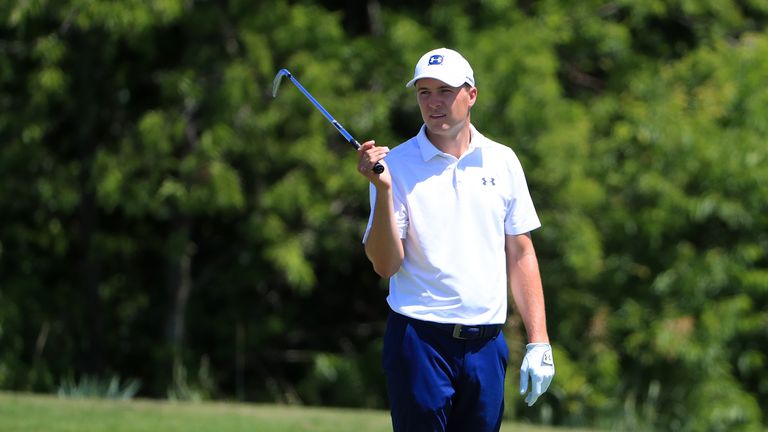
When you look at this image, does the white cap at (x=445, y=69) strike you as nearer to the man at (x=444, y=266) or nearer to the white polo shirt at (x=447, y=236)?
the man at (x=444, y=266)

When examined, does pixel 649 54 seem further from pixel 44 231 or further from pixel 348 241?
pixel 44 231

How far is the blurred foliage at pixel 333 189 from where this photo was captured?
1192cm

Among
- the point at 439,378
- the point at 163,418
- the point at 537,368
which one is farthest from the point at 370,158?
the point at 163,418

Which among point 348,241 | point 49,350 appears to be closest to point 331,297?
point 348,241

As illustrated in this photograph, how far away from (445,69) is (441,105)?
134 mm

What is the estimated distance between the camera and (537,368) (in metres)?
4.40

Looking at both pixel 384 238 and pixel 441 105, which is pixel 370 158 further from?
pixel 441 105

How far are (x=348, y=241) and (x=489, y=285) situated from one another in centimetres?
853

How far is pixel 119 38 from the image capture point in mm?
12445

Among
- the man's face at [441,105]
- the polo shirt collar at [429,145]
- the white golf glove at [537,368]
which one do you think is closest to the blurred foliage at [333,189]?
the white golf glove at [537,368]

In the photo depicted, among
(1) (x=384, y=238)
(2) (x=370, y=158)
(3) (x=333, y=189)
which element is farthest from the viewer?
(3) (x=333, y=189)

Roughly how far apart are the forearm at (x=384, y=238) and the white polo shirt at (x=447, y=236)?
60mm

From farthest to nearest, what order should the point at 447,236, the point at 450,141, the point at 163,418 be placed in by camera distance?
the point at 163,418 → the point at 450,141 → the point at 447,236

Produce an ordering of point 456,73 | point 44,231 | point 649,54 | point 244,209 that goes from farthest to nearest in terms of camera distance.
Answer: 1. point 649,54
2. point 44,231
3. point 244,209
4. point 456,73
